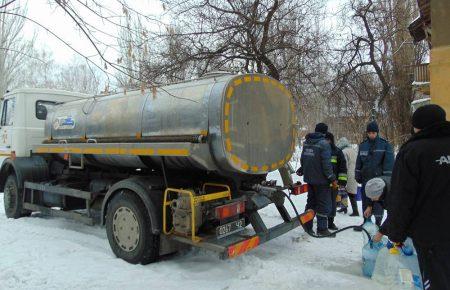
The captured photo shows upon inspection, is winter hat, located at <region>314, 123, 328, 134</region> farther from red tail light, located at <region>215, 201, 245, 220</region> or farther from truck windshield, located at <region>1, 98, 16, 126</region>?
truck windshield, located at <region>1, 98, 16, 126</region>

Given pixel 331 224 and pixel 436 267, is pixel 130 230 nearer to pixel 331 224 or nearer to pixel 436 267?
pixel 331 224

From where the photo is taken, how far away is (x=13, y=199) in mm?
8359

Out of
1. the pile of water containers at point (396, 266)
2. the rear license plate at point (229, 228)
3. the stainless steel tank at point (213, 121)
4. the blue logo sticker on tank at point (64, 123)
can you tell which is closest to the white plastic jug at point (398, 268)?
the pile of water containers at point (396, 266)

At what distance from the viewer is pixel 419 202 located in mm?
3070

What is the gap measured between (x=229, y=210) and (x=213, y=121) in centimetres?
104

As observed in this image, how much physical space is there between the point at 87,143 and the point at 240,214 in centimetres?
259

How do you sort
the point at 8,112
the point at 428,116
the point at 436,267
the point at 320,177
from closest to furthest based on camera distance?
the point at 436,267 < the point at 428,116 < the point at 320,177 < the point at 8,112

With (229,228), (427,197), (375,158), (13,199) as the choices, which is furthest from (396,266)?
(13,199)

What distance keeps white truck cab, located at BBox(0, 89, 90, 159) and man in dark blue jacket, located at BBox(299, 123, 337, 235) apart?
4.61 m

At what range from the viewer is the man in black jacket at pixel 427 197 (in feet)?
9.82

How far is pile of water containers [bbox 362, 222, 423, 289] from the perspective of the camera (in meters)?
3.81

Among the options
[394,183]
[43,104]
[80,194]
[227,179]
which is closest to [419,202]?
[394,183]

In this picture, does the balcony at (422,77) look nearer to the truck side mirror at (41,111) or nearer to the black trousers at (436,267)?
the truck side mirror at (41,111)

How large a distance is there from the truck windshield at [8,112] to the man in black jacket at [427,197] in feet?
25.9
